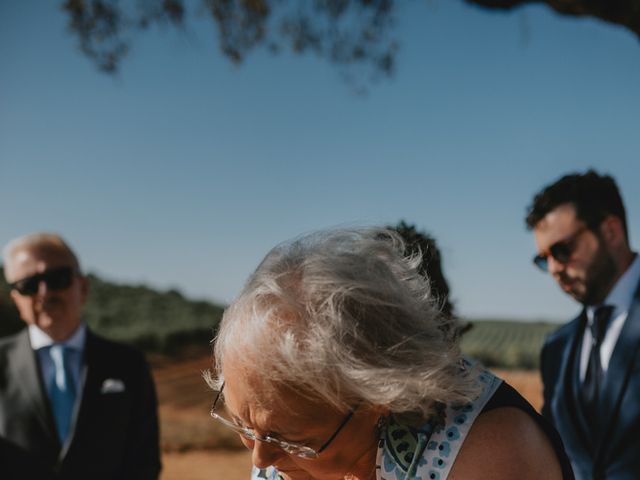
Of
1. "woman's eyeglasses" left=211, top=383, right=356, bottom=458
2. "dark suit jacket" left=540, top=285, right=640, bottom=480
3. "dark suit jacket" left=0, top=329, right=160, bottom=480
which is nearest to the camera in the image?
"woman's eyeglasses" left=211, top=383, right=356, bottom=458

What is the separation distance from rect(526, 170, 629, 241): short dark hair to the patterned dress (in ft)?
5.83

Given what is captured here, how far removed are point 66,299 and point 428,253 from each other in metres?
2.34

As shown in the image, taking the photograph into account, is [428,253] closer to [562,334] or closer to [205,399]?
[562,334]

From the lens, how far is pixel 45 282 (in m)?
3.65

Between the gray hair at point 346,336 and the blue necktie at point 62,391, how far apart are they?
253 centimetres

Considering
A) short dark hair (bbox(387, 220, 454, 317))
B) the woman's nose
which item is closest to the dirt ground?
short dark hair (bbox(387, 220, 454, 317))

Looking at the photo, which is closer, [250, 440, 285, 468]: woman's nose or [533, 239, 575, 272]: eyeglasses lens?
[250, 440, 285, 468]: woman's nose

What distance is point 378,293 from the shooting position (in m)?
1.38

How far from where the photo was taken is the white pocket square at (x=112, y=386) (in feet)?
11.9

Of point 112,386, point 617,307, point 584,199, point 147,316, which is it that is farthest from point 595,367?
point 147,316

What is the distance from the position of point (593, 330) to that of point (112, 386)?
245 cm

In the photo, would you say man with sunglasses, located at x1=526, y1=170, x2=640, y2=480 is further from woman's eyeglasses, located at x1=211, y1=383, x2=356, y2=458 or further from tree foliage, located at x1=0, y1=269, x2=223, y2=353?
tree foliage, located at x1=0, y1=269, x2=223, y2=353

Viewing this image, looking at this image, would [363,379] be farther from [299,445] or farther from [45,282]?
[45,282]

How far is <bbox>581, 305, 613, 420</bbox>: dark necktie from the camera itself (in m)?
2.79
